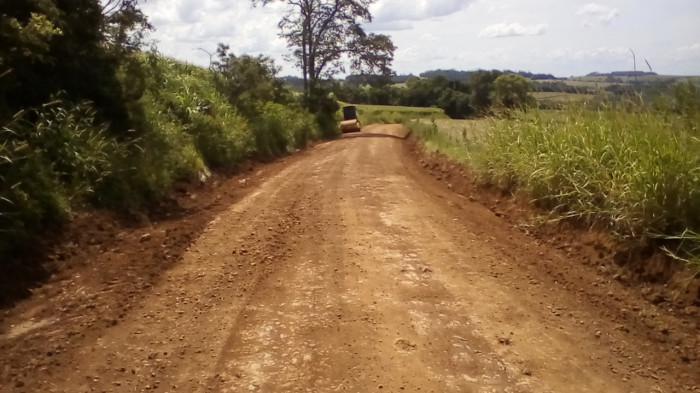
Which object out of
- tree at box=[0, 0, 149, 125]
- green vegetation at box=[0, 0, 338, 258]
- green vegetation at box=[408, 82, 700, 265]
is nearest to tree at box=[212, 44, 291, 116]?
green vegetation at box=[0, 0, 338, 258]

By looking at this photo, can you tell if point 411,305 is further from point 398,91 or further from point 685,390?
point 398,91

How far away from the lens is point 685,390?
4.55 m

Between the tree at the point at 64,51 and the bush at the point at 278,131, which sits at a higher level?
the tree at the point at 64,51

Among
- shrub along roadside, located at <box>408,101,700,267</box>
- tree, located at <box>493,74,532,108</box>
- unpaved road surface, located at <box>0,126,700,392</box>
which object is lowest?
unpaved road surface, located at <box>0,126,700,392</box>

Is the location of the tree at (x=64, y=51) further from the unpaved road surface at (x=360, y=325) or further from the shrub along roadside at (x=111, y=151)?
the unpaved road surface at (x=360, y=325)

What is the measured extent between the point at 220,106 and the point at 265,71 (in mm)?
8110

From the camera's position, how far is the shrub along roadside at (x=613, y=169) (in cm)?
666

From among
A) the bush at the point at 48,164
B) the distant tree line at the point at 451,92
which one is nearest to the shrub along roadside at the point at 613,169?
the distant tree line at the point at 451,92

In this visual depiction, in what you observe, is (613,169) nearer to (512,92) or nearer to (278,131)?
(512,92)

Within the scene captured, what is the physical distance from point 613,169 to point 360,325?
4.01 meters

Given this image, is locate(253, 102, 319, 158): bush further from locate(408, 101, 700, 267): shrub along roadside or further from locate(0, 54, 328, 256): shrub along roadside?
locate(408, 101, 700, 267): shrub along roadside

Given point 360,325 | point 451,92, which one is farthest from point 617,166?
point 451,92

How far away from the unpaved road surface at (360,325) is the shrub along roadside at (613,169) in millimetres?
702

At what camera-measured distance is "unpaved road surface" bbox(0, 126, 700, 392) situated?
457cm
